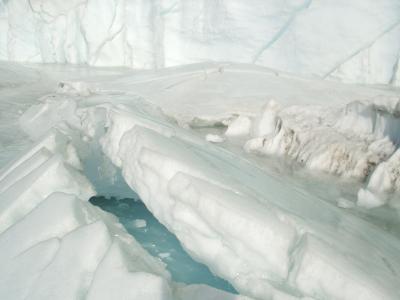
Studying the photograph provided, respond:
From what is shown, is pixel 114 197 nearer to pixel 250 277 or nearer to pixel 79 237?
pixel 79 237

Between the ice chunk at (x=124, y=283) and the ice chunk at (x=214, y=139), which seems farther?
the ice chunk at (x=214, y=139)

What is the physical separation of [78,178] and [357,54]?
7.31 metres

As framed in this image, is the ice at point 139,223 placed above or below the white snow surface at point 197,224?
below

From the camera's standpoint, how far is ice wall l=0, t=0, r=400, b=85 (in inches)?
328

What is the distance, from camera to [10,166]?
3.08m

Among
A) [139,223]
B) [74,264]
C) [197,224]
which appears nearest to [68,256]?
[74,264]

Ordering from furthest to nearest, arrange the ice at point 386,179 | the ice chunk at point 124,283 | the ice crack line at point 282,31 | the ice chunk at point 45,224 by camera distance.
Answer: the ice crack line at point 282,31
the ice at point 386,179
the ice chunk at point 45,224
the ice chunk at point 124,283

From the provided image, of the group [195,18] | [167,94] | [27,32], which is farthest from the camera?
[27,32]

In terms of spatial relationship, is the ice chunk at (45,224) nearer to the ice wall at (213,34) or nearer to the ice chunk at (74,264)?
the ice chunk at (74,264)

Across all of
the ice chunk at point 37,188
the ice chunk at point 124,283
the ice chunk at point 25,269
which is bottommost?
the ice chunk at point 37,188

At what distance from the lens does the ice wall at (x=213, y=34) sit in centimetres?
→ 832

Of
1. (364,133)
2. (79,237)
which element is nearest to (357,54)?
(364,133)

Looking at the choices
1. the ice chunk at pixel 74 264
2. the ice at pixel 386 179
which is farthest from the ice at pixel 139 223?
the ice at pixel 386 179

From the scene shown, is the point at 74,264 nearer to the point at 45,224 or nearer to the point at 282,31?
the point at 45,224
